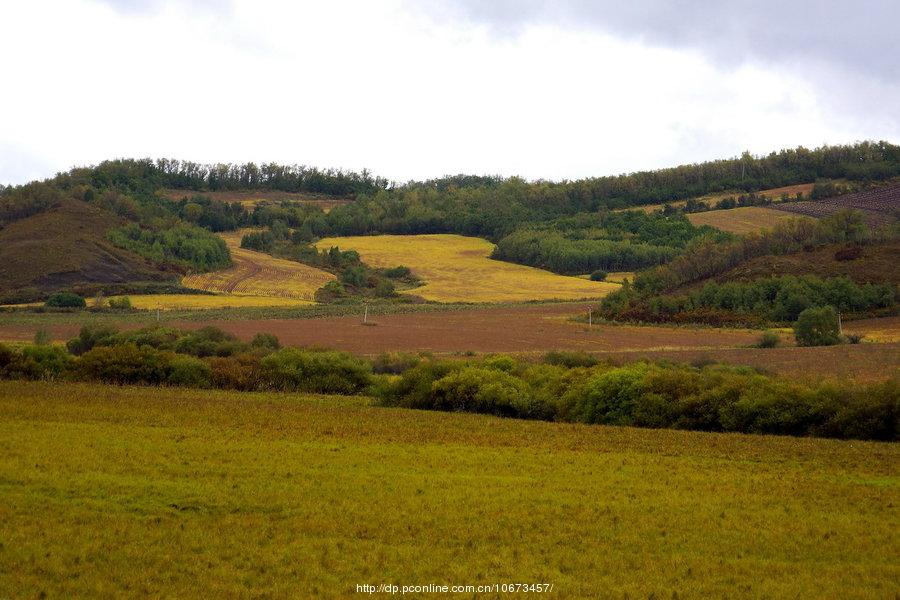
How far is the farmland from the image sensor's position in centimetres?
11706

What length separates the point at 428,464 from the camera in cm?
2192

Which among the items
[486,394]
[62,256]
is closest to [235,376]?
[486,394]

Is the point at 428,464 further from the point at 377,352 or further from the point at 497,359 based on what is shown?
the point at 377,352

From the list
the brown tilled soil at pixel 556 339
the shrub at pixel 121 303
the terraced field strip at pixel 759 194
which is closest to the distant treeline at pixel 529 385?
the brown tilled soil at pixel 556 339

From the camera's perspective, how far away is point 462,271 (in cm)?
12531

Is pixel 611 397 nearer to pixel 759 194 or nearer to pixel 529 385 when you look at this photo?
pixel 529 385

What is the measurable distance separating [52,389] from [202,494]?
19.6 metres

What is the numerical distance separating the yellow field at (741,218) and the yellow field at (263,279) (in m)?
52.4

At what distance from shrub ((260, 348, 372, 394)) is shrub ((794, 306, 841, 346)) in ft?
97.1

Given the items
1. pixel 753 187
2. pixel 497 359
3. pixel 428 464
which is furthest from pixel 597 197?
pixel 428 464

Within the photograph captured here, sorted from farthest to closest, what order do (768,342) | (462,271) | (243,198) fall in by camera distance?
(243,198), (462,271), (768,342)

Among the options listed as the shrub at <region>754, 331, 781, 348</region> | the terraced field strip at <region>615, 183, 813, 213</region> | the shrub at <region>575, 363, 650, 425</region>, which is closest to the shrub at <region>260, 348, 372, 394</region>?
the shrub at <region>575, 363, 650, 425</region>

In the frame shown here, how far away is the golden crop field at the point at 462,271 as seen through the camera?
107 meters

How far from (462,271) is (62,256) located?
154 feet
